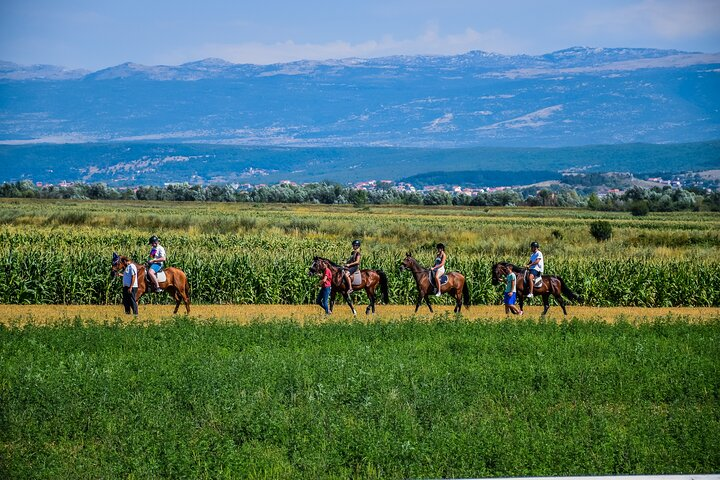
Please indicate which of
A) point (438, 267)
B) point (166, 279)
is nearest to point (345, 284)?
point (438, 267)

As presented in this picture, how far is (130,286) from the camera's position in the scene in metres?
27.3

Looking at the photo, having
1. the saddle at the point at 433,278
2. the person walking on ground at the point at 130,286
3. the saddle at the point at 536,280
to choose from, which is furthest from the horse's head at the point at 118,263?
the saddle at the point at 536,280

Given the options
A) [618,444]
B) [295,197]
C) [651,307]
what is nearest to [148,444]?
[618,444]

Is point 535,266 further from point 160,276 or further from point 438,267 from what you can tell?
point 160,276

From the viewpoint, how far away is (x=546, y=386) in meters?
16.9

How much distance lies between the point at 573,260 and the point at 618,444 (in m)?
25.7

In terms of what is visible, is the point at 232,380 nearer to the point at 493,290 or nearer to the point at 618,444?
the point at 618,444

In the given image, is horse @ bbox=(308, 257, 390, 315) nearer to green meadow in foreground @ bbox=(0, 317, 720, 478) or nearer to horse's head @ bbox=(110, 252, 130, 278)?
horse's head @ bbox=(110, 252, 130, 278)

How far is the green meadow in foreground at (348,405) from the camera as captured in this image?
514 inches

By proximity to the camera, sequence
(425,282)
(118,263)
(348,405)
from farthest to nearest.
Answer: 1. (425,282)
2. (118,263)
3. (348,405)

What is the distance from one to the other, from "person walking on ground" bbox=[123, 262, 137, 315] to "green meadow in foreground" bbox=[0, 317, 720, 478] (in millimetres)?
6114

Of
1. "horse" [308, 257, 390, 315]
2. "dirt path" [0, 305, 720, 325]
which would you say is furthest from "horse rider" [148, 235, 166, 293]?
"horse" [308, 257, 390, 315]

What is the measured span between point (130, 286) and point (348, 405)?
13.5 metres

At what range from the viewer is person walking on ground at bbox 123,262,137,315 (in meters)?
27.1
